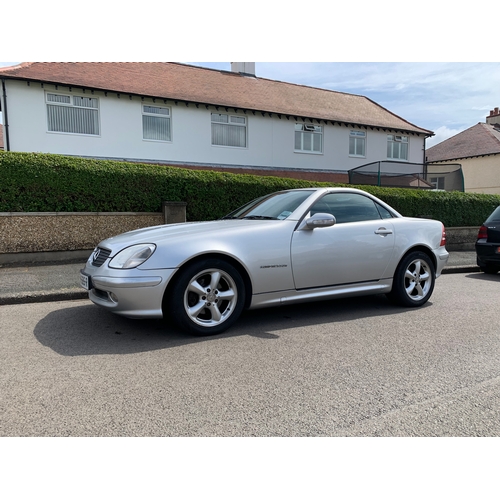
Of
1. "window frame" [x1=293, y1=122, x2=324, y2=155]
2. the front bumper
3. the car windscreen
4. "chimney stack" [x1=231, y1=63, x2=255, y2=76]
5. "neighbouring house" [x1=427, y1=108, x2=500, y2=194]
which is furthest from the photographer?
"neighbouring house" [x1=427, y1=108, x2=500, y2=194]

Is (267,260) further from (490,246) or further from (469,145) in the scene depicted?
(469,145)

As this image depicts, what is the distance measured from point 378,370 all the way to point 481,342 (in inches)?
57.9

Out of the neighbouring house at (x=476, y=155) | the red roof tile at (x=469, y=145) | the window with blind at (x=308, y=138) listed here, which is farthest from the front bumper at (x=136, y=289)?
the red roof tile at (x=469, y=145)

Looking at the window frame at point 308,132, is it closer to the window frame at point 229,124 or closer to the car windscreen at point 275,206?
the window frame at point 229,124

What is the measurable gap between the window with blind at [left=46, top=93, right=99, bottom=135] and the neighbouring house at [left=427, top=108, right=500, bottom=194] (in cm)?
2160

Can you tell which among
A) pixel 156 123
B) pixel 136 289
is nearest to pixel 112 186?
pixel 136 289

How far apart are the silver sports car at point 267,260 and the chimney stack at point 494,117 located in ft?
121

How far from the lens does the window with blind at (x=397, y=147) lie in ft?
74.6

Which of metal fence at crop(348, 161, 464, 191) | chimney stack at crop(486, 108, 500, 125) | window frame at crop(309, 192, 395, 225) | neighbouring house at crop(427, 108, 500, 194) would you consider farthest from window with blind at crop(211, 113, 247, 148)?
chimney stack at crop(486, 108, 500, 125)

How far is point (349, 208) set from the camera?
5309 millimetres

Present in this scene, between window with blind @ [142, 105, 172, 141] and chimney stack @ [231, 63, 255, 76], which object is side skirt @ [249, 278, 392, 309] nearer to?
window with blind @ [142, 105, 172, 141]

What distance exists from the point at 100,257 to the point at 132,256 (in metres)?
0.54

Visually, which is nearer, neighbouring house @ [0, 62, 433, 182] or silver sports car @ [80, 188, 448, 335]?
silver sports car @ [80, 188, 448, 335]

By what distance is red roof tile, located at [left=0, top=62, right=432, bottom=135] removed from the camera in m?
15.3
